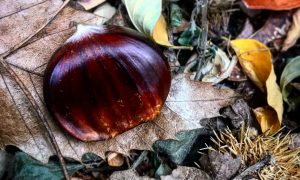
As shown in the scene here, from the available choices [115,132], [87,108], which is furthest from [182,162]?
[87,108]

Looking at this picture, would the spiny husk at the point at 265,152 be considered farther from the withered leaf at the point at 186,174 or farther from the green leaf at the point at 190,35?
the green leaf at the point at 190,35

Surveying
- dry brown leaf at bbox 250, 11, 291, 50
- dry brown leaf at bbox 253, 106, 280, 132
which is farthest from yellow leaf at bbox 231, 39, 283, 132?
Result: dry brown leaf at bbox 250, 11, 291, 50

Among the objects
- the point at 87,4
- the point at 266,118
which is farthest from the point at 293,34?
the point at 87,4

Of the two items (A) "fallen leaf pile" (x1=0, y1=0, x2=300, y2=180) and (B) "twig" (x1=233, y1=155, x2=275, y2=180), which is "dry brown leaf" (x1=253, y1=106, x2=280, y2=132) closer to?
(A) "fallen leaf pile" (x1=0, y1=0, x2=300, y2=180)

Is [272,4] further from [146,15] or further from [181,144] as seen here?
[181,144]

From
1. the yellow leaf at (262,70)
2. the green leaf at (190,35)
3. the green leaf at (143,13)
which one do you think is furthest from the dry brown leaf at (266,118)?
the green leaf at (143,13)

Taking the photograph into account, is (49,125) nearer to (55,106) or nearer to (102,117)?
(55,106)

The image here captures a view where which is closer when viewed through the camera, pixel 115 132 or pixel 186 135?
pixel 115 132
